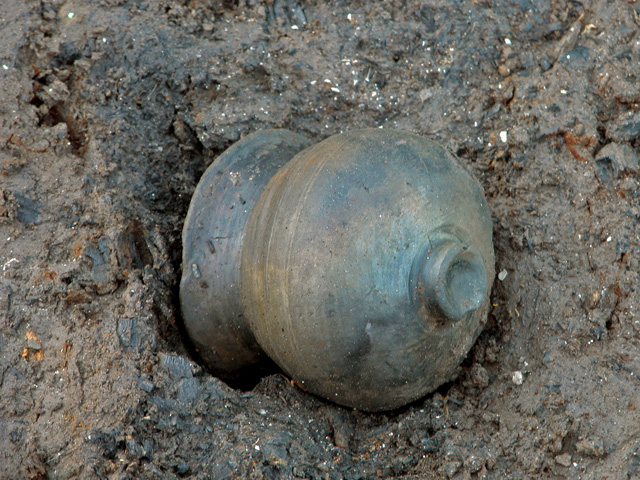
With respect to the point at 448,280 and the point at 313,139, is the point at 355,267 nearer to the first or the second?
the point at 448,280

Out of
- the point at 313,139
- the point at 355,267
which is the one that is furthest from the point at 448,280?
the point at 313,139

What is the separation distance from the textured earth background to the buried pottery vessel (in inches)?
11.8

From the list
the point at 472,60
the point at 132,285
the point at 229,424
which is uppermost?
the point at 472,60

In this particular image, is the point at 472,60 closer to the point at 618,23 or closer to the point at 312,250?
the point at 618,23

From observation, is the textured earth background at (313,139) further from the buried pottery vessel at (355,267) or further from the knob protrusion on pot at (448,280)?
the knob protrusion on pot at (448,280)

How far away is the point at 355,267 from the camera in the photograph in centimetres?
232

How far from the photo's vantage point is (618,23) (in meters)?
3.38

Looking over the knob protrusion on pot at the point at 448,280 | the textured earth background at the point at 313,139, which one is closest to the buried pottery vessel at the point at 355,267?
the knob protrusion on pot at the point at 448,280

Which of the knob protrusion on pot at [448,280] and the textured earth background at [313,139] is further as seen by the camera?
the textured earth background at [313,139]

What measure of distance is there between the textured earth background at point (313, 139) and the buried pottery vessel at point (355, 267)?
30cm

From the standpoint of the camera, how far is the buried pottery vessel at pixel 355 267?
2328 millimetres

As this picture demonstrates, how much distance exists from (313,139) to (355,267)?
1.43 meters

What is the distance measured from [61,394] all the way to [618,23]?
3643mm

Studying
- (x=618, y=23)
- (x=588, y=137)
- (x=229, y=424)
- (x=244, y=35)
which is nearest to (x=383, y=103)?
(x=244, y=35)
